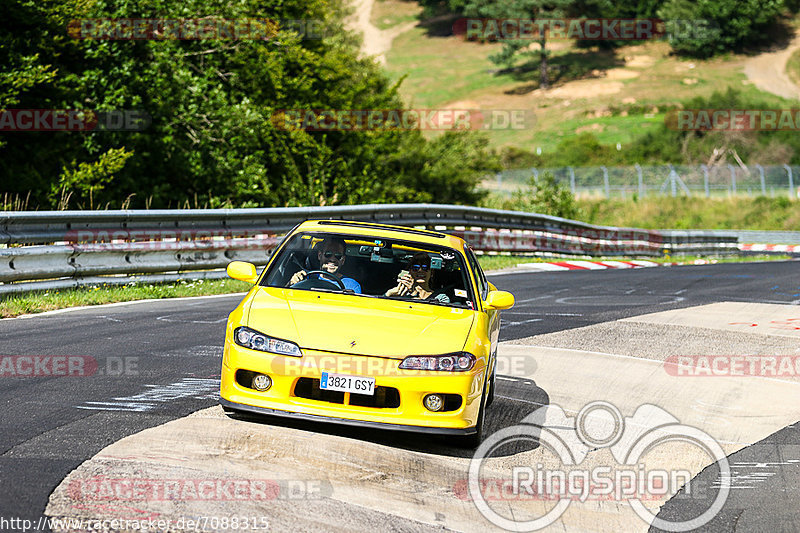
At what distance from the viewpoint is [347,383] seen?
612 centimetres

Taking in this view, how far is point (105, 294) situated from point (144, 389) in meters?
5.94

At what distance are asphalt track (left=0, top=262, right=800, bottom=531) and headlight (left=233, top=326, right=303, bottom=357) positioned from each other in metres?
0.55

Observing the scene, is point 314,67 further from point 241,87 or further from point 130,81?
point 130,81

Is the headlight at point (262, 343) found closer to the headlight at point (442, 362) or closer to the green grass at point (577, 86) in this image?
the headlight at point (442, 362)

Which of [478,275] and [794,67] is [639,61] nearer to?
[794,67]

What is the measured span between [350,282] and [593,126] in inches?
3740

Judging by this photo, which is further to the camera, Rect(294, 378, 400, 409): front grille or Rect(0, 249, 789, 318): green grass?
Rect(0, 249, 789, 318): green grass

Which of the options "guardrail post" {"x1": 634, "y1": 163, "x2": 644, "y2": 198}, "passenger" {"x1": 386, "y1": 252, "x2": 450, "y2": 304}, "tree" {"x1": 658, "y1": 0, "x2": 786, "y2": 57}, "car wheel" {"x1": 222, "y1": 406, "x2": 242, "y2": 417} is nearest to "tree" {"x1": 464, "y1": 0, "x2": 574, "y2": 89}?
"tree" {"x1": 658, "y1": 0, "x2": 786, "y2": 57}

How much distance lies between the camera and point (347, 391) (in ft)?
20.1

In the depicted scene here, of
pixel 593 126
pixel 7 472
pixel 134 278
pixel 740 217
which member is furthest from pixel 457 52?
pixel 7 472

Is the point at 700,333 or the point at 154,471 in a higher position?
the point at 154,471

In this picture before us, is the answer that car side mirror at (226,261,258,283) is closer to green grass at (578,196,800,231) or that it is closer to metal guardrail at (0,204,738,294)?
metal guardrail at (0,204,738,294)

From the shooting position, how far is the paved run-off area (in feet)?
15.9

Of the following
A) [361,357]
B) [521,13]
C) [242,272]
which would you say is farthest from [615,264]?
[521,13]
